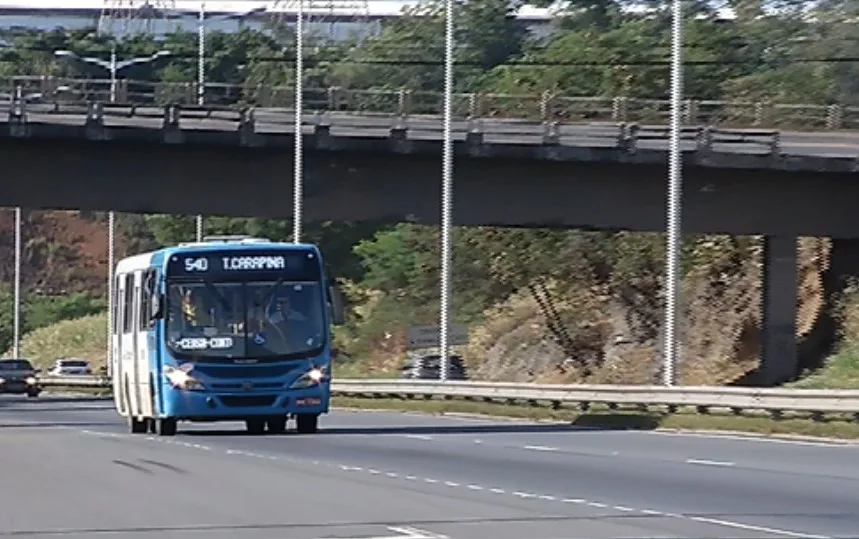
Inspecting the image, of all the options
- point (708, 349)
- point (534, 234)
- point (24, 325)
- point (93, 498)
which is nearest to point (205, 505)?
point (93, 498)

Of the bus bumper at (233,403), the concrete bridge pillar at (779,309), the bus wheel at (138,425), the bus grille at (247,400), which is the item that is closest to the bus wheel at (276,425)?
the bus bumper at (233,403)

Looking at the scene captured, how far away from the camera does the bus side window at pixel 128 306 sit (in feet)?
117

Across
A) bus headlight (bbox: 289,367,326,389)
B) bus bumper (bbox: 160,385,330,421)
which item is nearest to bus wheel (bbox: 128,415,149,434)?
bus bumper (bbox: 160,385,330,421)

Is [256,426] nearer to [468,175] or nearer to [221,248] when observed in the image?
[221,248]

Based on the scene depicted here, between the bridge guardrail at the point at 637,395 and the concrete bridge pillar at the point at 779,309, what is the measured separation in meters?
11.3

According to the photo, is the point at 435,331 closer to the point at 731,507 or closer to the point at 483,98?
the point at 483,98

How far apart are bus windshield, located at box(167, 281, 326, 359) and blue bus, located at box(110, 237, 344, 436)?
1 centimetres

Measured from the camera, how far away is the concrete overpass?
55969 millimetres

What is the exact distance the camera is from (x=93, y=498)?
20453mm

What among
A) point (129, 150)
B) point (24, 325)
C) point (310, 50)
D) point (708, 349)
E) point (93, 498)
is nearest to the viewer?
point (93, 498)

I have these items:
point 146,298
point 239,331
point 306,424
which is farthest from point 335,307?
point 146,298

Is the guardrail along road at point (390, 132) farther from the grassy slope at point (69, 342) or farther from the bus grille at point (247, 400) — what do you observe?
the grassy slope at point (69, 342)

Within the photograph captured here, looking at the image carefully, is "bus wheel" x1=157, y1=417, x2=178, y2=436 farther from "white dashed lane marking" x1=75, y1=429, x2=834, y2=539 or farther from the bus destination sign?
"white dashed lane marking" x1=75, y1=429, x2=834, y2=539

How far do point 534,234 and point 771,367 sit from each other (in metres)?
15.6
